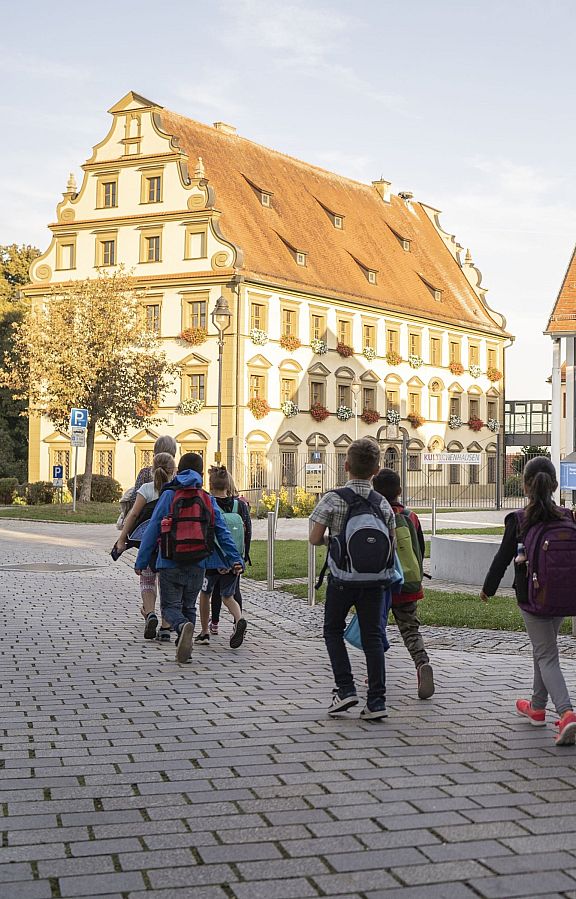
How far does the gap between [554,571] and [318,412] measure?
4654cm

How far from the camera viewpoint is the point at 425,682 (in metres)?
7.98

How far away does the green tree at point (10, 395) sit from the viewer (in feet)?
203

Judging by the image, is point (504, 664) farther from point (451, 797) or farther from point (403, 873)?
point (403, 873)

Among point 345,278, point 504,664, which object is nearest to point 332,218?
point 345,278

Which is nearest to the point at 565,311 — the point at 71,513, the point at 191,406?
the point at 71,513

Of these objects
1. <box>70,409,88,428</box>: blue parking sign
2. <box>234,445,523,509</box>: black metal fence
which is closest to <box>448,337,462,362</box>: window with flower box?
<box>234,445,523,509</box>: black metal fence

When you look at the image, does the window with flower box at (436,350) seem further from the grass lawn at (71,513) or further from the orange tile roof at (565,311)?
the orange tile roof at (565,311)

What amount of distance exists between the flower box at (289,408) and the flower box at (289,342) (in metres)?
2.29

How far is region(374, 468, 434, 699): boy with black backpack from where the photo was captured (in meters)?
8.14

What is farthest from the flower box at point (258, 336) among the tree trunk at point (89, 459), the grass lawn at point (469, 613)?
the grass lawn at point (469, 613)

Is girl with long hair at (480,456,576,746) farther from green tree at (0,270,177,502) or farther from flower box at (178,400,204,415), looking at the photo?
flower box at (178,400,204,415)

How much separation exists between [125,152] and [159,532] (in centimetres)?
4370

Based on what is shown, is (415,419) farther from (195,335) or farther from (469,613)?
(469,613)

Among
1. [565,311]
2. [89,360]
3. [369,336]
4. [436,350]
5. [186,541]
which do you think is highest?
[369,336]
